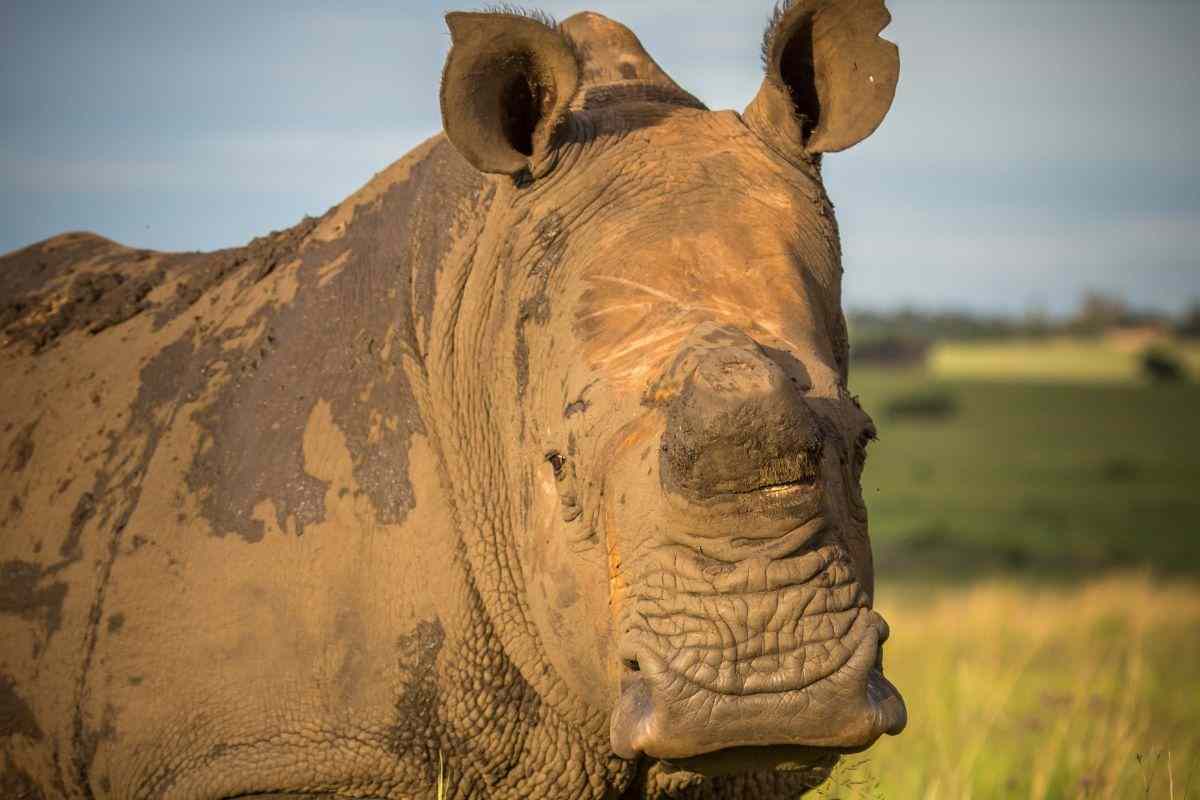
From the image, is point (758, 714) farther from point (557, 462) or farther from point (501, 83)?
point (501, 83)

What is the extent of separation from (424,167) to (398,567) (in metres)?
1.32

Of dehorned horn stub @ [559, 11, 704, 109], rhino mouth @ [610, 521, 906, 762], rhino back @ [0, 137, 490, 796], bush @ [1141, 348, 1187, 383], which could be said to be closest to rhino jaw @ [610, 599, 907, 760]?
rhino mouth @ [610, 521, 906, 762]

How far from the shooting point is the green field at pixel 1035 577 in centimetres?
711

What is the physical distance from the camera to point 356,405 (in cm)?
434

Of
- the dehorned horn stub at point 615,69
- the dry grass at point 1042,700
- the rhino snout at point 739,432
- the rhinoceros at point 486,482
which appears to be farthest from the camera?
the dry grass at point 1042,700

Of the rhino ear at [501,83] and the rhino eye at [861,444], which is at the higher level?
the rhino ear at [501,83]

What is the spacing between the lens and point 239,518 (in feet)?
14.1

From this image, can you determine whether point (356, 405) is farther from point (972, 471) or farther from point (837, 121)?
point (972, 471)

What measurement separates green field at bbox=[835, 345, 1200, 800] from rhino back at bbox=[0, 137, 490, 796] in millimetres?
1745

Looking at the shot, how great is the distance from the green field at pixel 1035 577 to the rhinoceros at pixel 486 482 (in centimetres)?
148

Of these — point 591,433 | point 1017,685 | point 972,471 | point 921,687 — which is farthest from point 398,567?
point 972,471

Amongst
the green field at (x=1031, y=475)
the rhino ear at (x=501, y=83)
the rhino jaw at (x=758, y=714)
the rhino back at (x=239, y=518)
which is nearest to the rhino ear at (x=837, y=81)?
the rhino ear at (x=501, y=83)

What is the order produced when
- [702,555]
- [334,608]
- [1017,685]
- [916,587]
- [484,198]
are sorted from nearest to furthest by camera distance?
[702,555] < [334,608] < [484,198] < [1017,685] < [916,587]

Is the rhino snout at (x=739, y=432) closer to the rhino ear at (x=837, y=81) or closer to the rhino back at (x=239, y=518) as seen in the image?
the rhino back at (x=239, y=518)
